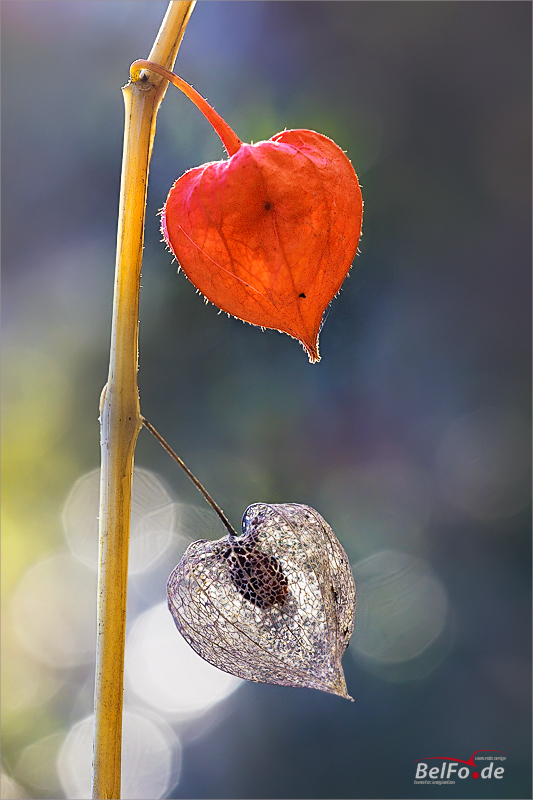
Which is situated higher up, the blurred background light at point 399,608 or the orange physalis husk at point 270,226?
the orange physalis husk at point 270,226

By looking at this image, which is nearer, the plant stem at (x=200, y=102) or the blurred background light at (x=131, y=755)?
the plant stem at (x=200, y=102)

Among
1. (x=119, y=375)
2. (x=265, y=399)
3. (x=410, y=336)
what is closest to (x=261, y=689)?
(x=265, y=399)

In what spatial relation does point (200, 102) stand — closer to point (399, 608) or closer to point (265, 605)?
point (265, 605)

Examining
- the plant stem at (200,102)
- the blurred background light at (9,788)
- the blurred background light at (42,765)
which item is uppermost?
the plant stem at (200,102)

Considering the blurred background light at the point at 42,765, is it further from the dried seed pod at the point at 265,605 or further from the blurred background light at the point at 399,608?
the dried seed pod at the point at 265,605

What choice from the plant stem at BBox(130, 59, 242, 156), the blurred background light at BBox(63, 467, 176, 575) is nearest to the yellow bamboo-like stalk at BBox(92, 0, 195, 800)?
the plant stem at BBox(130, 59, 242, 156)

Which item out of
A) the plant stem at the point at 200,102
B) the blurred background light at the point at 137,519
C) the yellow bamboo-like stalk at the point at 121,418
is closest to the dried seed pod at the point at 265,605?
the yellow bamboo-like stalk at the point at 121,418

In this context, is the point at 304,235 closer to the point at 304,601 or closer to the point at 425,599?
the point at 304,601
